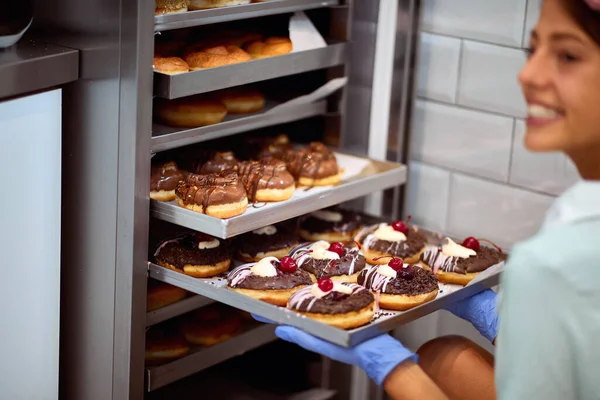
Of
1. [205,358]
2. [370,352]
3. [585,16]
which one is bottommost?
[205,358]

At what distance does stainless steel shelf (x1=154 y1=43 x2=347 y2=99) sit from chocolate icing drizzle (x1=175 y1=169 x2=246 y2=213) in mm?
186

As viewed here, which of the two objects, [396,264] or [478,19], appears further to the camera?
[478,19]

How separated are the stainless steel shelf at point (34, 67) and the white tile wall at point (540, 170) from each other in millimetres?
1064

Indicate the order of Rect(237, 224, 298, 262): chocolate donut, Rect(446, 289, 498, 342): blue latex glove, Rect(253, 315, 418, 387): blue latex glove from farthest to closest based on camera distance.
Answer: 1. Rect(237, 224, 298, 262): chocolate donut
2. Rect(446, 289, 498, 342): blue latex glove
3. Rect(253, 315, 418, 387): blue latex glove

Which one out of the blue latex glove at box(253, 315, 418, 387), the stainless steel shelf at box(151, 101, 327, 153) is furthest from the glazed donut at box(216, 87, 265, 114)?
the blue latex glove at box(253, 315, 418, 387)

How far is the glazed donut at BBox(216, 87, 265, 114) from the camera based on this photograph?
223 cm

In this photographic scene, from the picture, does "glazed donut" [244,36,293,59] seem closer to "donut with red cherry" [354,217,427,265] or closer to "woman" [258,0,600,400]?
"donut with red cherry" [354,217,427,265]

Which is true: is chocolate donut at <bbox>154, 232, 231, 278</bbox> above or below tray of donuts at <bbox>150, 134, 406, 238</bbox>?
below

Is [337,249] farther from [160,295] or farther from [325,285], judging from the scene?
[160,295]

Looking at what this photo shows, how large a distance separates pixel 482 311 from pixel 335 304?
39cm

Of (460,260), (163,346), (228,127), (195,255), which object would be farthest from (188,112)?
(460,260)

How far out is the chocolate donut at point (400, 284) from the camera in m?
1.93

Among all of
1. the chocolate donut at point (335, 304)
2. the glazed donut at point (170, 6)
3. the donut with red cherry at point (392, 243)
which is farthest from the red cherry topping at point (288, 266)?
the glazed donut at point (170, 6)

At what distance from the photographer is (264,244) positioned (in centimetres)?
220
